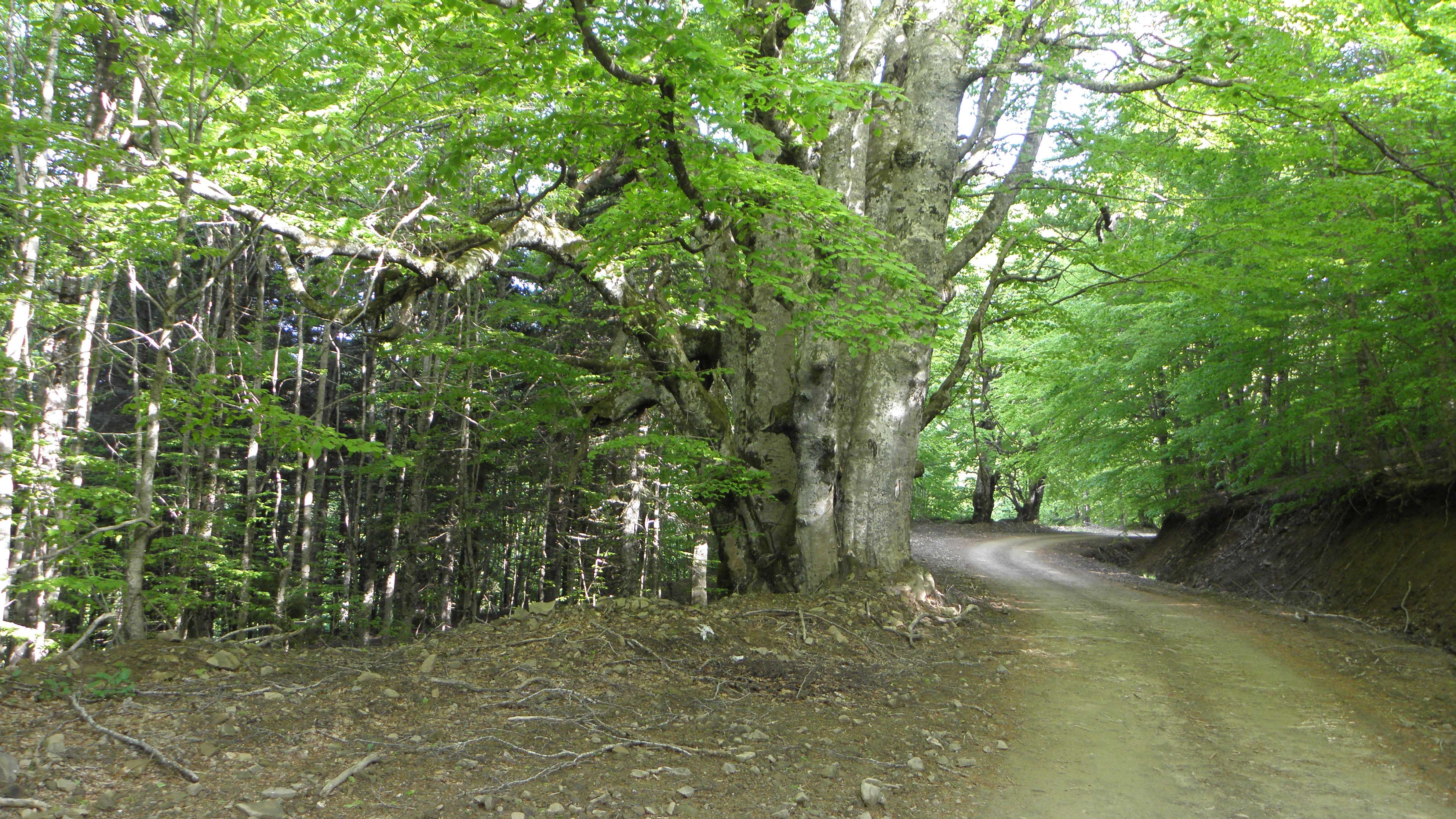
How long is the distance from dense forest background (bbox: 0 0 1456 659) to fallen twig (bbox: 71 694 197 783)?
944 mm

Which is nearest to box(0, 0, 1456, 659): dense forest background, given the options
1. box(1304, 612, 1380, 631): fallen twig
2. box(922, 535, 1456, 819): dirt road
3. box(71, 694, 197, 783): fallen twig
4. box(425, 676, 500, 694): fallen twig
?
box(71, 694, 197, 783): fallen twig

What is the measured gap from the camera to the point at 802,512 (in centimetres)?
852

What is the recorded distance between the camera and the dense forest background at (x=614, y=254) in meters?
5.37

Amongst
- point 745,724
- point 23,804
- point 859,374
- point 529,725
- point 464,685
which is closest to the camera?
point 23,804

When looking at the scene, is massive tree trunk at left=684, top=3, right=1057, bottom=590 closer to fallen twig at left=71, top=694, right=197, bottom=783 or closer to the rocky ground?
the rocky ground

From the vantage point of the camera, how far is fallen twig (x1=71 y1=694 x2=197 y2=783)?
12.1ft

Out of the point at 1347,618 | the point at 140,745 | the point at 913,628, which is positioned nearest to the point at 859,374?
the point at 913,628

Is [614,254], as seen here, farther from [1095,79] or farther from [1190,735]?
[1095,79]

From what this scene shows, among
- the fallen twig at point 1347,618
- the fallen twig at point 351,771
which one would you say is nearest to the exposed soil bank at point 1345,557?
the fallen twig at point 1347,618

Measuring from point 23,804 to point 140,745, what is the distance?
24.5 inches

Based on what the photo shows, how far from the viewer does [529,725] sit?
4.74 metres

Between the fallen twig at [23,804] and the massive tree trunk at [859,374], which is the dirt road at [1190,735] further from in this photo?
the fallen twig at [23,804]

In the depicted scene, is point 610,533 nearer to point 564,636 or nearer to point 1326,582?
point 564,636

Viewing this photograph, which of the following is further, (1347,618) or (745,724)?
(1347,618)
